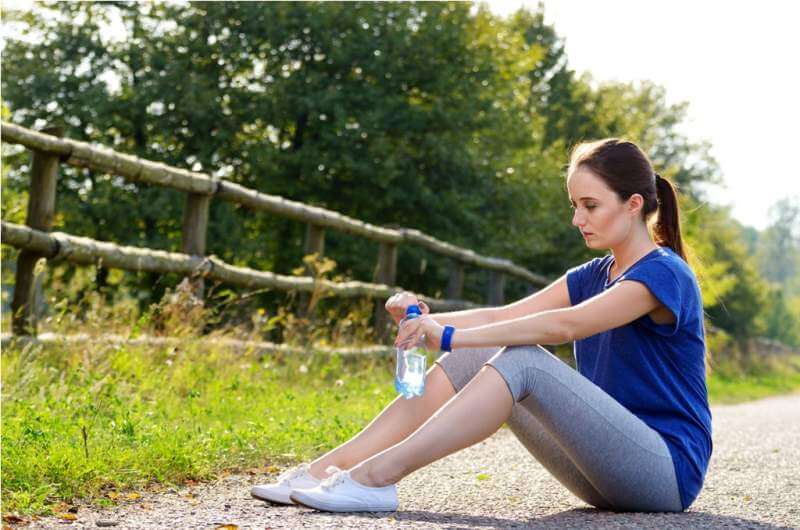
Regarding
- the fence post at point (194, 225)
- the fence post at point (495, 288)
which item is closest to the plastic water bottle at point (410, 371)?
the fence post at point (194, 225)

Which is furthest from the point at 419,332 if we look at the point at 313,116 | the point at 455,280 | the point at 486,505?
the point at 313,116

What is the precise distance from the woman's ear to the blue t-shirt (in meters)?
0.15

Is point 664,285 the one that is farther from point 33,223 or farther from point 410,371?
point 33,223

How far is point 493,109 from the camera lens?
66.9 ft

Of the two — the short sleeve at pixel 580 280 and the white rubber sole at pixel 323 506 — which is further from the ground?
the short sleeve at pixel 580 280

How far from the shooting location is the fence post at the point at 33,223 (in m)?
5.98

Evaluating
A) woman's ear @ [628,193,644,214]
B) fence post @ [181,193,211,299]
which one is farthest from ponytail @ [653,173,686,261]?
fence post @ [181,193,211,299]

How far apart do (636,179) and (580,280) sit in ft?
1.69

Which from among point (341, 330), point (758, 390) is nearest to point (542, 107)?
point (758, 390)

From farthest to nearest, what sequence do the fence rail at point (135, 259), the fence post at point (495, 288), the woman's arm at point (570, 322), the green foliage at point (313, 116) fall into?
the green foliage at point (313, 116) < the fence post at point (495, 288) < the fence rail at point (135, 259) < the woman's arm at point (570, 322)

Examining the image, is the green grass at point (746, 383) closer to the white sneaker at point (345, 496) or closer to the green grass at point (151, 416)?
the green grass at point (151, 416)

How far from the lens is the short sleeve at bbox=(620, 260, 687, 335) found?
334 cm

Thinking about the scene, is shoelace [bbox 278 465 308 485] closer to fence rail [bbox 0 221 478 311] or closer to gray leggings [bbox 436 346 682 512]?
gray leggings [bbox 436 346 682 512]

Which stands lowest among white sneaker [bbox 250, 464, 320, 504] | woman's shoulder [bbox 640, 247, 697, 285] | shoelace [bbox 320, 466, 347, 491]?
white sneaker [bbox 250, 464, 320, 504]
